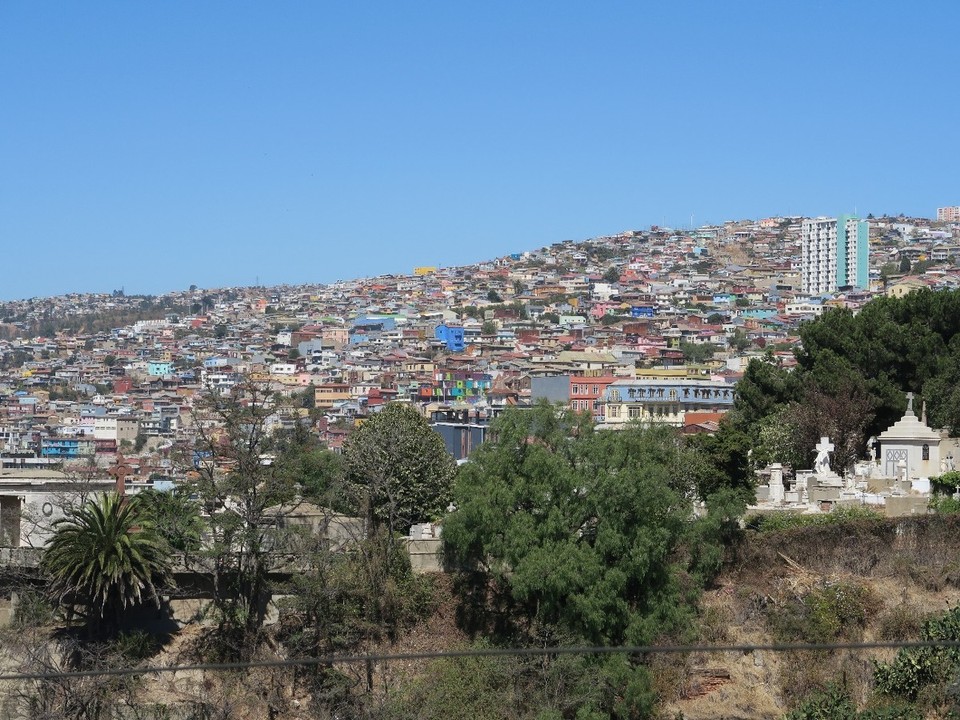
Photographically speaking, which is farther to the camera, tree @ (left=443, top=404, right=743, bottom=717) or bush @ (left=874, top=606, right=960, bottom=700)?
tree @ (left=443, top=404, right=743, bottom=717)

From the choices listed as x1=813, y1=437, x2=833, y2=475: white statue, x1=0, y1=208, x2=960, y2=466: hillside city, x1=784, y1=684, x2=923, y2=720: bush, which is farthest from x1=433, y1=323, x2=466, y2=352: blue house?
x1=784, y1=684, x2=923, y2=720: bush

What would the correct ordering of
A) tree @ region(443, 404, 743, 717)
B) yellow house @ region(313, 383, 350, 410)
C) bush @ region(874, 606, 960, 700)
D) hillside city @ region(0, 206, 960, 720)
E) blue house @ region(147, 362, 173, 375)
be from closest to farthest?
bush @ region(874, 606, 960, 700), hillside city @ region(0, 206, 960, 720), tree @ region(443, 404, 743, 717), yellow house @ region(313, 383, 350, 410), blue house @ region(147, 362, 173, 375)

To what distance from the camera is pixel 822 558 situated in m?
22.9

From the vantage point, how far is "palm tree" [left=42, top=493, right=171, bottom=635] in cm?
2202

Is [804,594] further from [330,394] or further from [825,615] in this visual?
[330,394]

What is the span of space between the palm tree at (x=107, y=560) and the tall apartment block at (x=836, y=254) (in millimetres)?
134963

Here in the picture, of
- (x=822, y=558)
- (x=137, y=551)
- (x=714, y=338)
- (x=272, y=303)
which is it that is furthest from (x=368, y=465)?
(x=272, y=303)

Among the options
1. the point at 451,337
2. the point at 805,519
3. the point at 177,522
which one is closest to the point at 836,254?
the point at 451,337

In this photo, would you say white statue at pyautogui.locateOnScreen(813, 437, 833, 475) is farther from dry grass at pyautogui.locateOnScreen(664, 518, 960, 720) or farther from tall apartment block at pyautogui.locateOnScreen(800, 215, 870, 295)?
tall apartment block at pyautogui.locateOnScreen(800, 215, 870, 295)

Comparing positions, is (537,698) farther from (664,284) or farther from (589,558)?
(664,284)

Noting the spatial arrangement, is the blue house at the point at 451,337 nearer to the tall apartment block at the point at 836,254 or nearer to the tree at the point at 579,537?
the tall apartment block at the point at 836,254

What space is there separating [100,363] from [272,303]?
44.2 m

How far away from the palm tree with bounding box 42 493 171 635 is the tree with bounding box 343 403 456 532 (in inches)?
132

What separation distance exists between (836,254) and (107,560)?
138 meters
